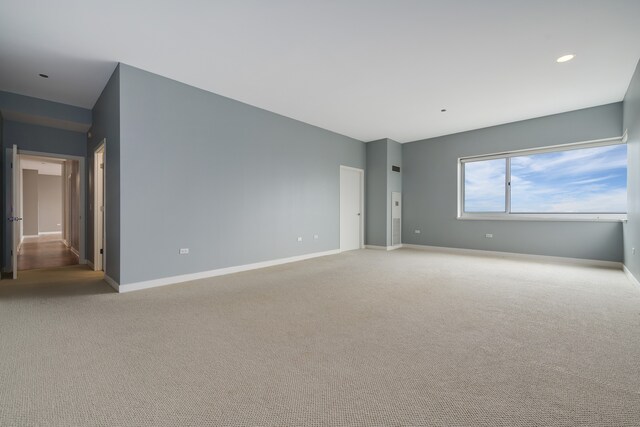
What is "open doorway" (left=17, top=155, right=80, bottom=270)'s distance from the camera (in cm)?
693

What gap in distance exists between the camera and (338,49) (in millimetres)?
3398

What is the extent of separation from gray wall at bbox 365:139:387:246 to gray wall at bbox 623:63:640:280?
14.3 ft

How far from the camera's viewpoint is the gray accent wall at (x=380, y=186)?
754 cm

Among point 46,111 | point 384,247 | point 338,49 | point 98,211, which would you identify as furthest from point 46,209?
point 338,49

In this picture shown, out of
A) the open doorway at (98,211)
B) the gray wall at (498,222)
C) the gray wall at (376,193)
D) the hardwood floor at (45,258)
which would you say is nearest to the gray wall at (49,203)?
the hardwood floor at (45,258)

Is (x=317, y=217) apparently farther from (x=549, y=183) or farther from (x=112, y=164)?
(x=549, y=183)

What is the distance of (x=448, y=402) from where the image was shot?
154 cm

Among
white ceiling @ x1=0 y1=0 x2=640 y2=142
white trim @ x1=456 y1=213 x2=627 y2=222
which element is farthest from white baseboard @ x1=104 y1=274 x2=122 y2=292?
white trim @ x1=456 y1=213 x2=627 y2=222

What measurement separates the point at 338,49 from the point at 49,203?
577 inches

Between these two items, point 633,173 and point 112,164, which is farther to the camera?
point 633,173

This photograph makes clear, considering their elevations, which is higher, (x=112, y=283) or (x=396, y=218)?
(x=396, y=218)

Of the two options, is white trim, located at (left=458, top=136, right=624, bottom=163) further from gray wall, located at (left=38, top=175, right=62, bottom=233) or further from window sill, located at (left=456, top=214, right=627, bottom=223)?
gray wall, located at (left=38, top=175, right=62, bottom=233)

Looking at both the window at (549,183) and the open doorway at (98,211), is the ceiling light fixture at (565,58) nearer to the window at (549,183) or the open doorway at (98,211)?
the window at (549,183)

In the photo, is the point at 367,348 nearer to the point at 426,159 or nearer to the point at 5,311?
the point at 5,311
